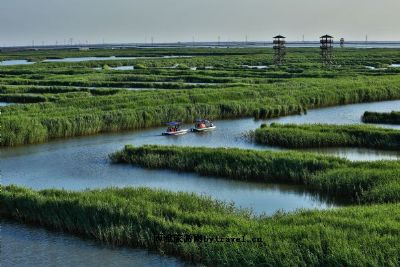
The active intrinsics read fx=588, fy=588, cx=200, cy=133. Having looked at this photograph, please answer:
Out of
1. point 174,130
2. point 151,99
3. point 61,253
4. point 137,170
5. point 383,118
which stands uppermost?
point 151,99

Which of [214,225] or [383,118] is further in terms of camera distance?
[383,118]

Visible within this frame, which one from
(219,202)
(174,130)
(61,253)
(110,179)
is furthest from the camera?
(174,130)

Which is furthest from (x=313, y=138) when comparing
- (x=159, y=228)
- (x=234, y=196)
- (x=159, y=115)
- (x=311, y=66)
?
(x=311, y=66)

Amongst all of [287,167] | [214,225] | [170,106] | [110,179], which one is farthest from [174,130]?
[214,225]

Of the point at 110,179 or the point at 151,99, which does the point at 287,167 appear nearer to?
the point at 110,179

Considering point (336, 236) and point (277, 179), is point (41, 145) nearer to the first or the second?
point (277, 179)

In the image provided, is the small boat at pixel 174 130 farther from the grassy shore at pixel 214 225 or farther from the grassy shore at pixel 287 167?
the grassy shore at pixel 214 225
